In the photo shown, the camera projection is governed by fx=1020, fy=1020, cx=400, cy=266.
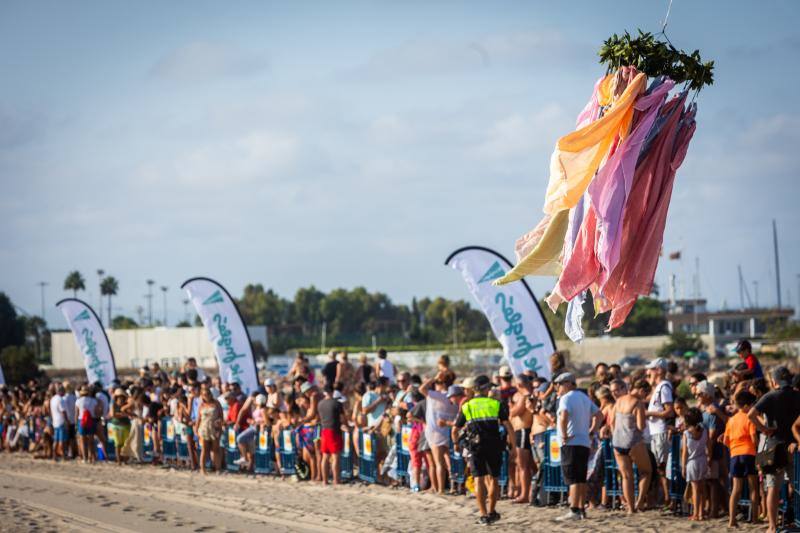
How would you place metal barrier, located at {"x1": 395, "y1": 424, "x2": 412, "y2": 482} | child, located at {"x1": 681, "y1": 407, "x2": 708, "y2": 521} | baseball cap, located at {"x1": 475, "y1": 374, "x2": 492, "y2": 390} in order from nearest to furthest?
child, located at {"x1": 681, "y1": 407, "x2": 708, "y2": 521}, baseball cap, located at {"x1": 475, "y1": 374, "x2": 492, "y2": 390}, metal barrier, located at {"x1": 395, "y1": 424, "x2": 412, "y2": 482}

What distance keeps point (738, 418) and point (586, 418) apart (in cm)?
180

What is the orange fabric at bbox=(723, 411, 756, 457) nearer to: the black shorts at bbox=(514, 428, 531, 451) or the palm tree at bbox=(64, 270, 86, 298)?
the black shorts at bbox=(514, 428, 531, 451)

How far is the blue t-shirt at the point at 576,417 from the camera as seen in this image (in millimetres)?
11922

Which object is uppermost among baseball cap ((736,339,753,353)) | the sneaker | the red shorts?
baseball cap ((736,339,753,353))

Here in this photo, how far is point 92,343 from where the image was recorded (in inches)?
1148

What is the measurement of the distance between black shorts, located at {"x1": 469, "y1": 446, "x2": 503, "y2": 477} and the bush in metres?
52.5

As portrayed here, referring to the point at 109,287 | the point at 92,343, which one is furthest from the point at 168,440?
the point at 109,287

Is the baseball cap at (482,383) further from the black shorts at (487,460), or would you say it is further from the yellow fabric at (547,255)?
the yellow fabric at (547,255)

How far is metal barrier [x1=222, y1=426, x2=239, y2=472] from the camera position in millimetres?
18766

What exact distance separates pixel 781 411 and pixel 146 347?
3355 inches

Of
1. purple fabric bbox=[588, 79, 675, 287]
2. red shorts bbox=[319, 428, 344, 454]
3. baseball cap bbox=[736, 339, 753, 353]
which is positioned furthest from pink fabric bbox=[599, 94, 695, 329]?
red shorts bbox=[319, 428, 344, 454]

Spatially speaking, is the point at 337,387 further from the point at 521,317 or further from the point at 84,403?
the point at 84,403

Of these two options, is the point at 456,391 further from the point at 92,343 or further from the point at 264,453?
the point at 92,343

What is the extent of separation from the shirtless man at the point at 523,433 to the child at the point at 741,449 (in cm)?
295
